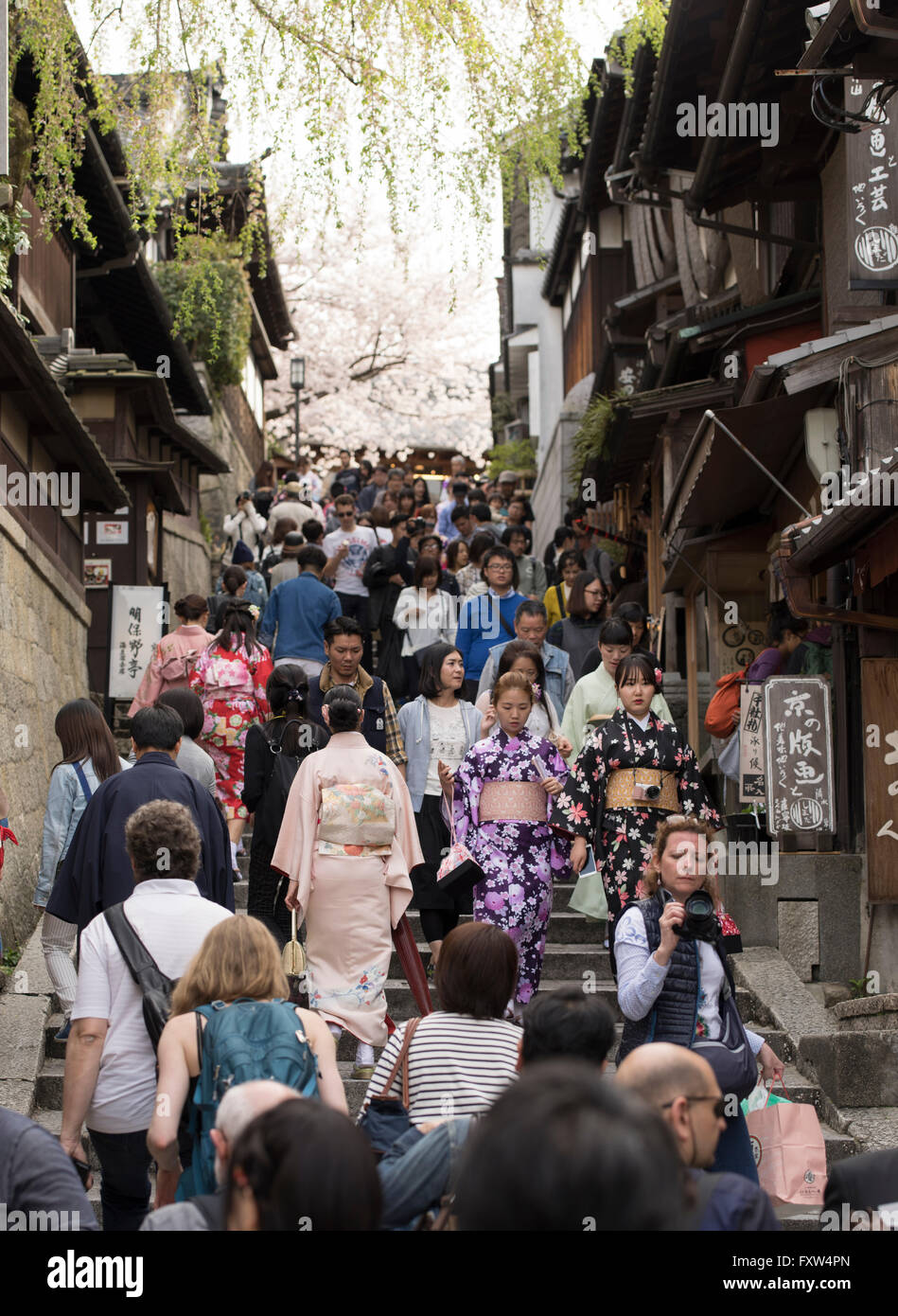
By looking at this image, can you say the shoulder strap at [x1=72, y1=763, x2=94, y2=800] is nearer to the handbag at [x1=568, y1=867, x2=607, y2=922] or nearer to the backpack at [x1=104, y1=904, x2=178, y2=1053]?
the backpack at [x1=104, y1=904, x2=178, y2=1053]

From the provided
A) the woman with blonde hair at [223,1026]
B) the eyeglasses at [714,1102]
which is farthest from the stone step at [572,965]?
the eyeglasses at [714,1102]

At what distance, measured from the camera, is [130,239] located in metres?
17.1

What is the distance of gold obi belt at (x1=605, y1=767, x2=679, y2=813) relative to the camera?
26.2ft

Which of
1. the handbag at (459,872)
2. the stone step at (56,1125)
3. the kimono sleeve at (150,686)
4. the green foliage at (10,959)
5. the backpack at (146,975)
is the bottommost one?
the stone step at (56,1125)

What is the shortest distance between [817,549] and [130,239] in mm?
11181

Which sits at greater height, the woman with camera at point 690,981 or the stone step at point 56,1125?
A: the woman with camera at point 690,981

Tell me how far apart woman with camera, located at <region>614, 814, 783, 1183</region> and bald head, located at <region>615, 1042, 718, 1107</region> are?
1.65 meters

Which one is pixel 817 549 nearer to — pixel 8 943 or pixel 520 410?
Answer: pixel 8 943

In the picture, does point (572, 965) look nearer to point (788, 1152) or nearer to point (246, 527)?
point (788, 1152)

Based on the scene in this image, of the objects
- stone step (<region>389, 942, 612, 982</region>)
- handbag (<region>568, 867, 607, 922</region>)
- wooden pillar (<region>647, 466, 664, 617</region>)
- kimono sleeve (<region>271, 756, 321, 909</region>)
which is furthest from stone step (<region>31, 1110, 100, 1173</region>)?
wooden pillar (<region>647, 466, 664, 617</region>)

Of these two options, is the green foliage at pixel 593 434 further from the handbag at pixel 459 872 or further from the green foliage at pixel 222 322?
the green foliage at pixel 222 322

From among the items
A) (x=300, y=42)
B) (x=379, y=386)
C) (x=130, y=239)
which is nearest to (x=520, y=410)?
(x=379, y=386)

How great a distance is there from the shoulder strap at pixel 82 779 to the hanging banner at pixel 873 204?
526cm

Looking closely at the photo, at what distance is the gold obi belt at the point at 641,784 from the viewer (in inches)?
314
